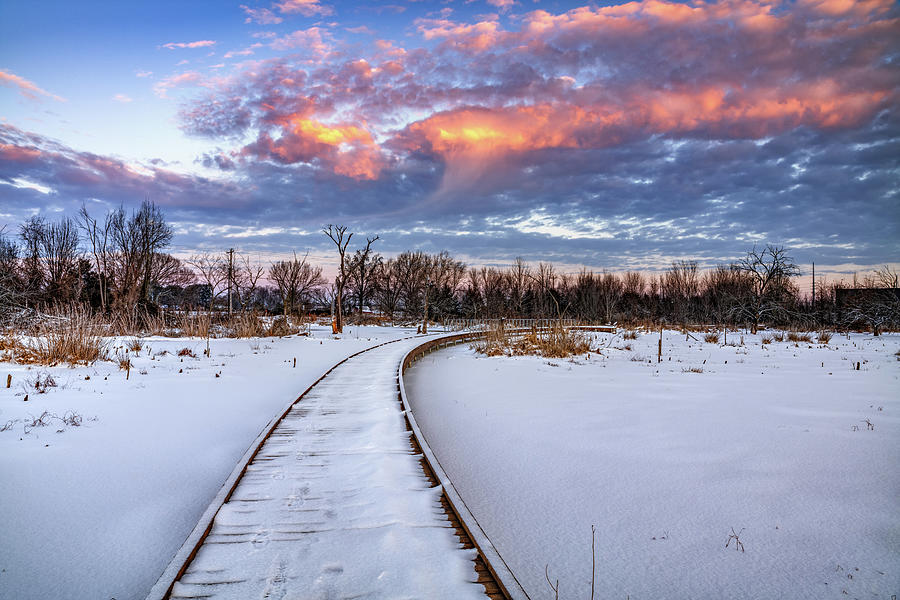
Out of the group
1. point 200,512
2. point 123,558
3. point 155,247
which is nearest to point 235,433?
point 200,512

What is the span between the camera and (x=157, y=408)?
668 centimetres

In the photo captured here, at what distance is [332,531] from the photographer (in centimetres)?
296

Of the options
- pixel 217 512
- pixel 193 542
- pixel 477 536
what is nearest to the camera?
pixel 193 542

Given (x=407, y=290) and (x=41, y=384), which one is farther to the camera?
(x=407, y=290)

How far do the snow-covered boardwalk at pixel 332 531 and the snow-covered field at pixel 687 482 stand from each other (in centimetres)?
64

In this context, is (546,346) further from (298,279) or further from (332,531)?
(298,279)

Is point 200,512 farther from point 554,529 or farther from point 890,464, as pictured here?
point 890,464

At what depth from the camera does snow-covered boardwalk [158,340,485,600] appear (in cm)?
239

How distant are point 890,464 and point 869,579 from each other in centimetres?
229

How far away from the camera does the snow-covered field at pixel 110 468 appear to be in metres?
2.80

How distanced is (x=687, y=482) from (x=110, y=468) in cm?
550

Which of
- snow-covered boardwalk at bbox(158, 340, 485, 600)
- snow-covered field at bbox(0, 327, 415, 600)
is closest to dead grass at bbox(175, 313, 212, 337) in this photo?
snow-covered field at bbox(0, 327, 415, 600)

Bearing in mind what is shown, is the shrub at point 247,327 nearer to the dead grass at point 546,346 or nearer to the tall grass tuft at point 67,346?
the tall grass tuft at point 67,346

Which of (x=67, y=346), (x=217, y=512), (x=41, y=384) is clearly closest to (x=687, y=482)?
(x=217, y=512)
